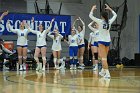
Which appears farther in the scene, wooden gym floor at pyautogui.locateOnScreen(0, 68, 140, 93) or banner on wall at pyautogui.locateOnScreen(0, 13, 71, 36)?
banner on wall at pyautogui.locateOnScreen(0, 13, 71, 36)

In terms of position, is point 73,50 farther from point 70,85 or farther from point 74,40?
point 70,85

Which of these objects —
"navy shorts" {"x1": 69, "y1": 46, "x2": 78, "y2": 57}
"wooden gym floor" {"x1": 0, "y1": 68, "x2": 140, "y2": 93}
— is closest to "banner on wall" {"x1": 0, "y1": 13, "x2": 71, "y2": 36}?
"navy shorts" {"x1": 69, "y1": 46, "x2": 78, "y2": 57}

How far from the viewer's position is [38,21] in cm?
1872

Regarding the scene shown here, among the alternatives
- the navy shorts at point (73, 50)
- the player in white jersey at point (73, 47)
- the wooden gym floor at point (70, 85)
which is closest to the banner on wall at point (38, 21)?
the player in white jersey at point (73, 47)

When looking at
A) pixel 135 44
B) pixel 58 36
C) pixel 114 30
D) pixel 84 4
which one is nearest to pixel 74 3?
pixel 84 4

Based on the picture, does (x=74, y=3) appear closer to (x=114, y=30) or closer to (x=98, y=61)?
(x=114, y=30)

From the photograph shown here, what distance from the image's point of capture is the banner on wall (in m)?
18.0

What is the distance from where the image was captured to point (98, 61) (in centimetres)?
1514

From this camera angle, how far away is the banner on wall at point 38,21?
59.2ft

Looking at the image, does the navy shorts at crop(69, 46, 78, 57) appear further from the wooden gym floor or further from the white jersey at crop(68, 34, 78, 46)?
the wooden gym floor

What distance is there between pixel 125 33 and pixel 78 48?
6.36 metres

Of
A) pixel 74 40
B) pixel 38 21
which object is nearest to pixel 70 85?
pixel 74 40

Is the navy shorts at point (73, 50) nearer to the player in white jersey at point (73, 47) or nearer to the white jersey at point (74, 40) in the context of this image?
the player in white jersey at point (73, 47)

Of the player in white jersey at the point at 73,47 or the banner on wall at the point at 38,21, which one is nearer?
the player in white jersey at the point at 73,47
